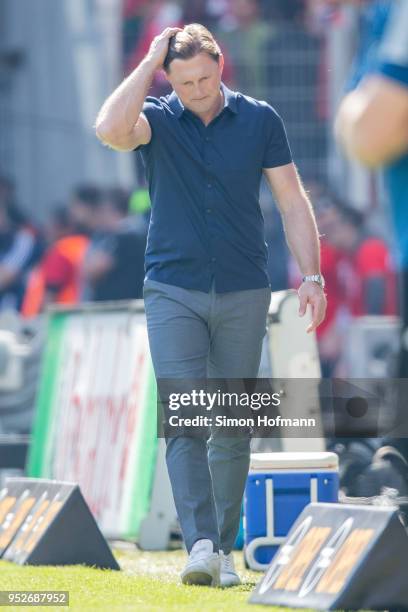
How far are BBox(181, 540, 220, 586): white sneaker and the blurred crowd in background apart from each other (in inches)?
221

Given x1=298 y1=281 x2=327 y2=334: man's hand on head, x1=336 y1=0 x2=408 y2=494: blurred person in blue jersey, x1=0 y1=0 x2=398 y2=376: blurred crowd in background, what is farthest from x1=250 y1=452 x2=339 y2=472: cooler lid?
x1=0 y1=0 x2=398 y2=376: blurred crowd in background

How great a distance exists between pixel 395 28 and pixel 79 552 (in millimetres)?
3007

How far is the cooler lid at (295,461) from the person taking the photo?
751 centimetres

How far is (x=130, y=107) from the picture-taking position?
6.45m

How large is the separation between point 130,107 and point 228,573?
160 centimetres

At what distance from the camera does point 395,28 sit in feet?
15.4

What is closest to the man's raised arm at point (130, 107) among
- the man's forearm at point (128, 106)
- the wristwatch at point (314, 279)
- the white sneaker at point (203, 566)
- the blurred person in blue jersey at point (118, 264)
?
the man's forearm at point (128, 106)

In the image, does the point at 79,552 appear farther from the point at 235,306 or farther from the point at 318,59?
the point at 318,59

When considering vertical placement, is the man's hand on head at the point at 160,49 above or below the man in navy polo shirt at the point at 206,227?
above

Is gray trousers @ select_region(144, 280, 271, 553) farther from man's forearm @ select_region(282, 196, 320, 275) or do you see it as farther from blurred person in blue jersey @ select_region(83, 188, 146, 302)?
blurred person in blue jersey @ select_region(83, 188, 146, 302)

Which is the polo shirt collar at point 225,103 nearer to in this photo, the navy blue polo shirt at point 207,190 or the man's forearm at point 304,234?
the navy blue polo shirt at point 207,190

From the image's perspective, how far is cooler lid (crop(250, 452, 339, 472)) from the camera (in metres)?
7.51

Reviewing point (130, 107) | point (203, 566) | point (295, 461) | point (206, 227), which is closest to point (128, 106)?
point (130, 107)

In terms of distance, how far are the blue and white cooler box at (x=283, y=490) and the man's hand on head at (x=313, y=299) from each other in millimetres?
1047
